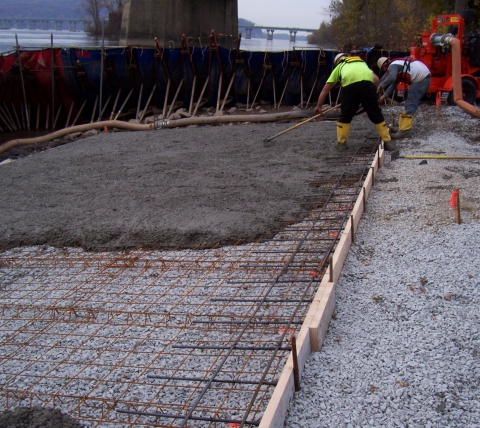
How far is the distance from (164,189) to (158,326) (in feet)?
9.33

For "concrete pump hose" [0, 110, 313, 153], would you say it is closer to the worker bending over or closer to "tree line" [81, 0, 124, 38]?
the worker bending over

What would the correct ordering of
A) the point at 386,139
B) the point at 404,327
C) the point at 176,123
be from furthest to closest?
the point at 176,123 < the point at 386,139 < the point at 404,327

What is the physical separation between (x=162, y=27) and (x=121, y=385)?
2705cm

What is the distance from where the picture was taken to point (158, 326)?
131 inches

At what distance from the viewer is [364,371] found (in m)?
2.70

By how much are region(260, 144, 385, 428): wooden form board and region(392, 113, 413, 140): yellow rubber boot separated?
3992 millimetres

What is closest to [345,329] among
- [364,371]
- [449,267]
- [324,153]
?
[364,371]

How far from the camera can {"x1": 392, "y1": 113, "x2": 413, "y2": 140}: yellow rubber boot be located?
7.89 metres

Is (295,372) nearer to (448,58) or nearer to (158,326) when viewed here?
(158,326)

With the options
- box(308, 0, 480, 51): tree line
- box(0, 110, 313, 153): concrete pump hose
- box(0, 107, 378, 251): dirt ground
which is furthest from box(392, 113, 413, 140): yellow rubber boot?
box(308, 0, 480, 51): tree line

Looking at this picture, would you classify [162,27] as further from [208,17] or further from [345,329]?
[345,329]

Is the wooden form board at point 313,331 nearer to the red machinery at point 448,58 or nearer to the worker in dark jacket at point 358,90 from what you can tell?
the worker in dark jacket at point 358,90

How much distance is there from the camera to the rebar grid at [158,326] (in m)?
2.67

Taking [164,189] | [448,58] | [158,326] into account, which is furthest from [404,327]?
[448,58]
